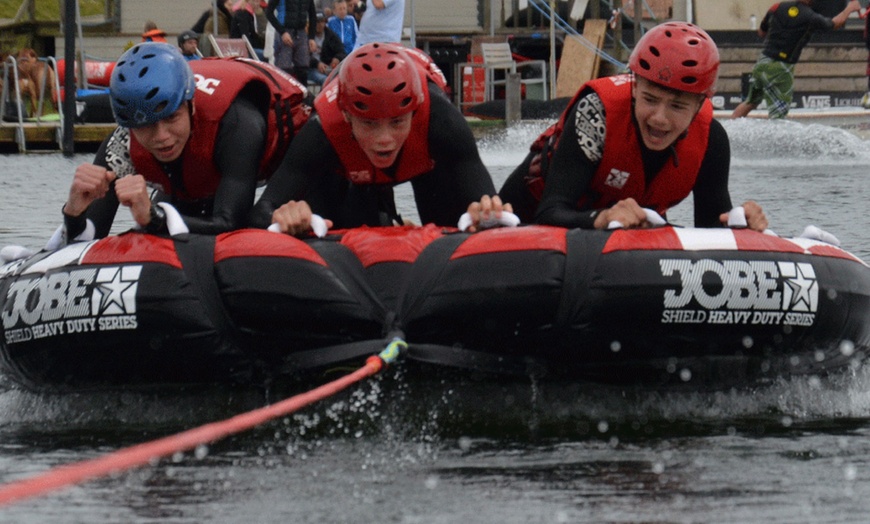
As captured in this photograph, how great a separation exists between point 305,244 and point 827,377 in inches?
73.3

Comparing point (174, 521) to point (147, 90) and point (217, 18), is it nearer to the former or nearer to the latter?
point (147, 90)

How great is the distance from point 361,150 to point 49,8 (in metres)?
27.0

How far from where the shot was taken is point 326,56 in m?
19.6

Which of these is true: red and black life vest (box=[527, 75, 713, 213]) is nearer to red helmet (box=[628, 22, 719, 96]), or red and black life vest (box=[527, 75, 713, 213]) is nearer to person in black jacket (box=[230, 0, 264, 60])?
red helmet (box=[628, 22, 719, 96])

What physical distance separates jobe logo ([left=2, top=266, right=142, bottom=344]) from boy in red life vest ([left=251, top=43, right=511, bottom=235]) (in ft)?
2.20

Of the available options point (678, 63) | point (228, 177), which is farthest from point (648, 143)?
point (228, 177)

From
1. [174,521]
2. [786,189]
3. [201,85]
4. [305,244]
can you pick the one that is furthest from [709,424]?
[786,189]

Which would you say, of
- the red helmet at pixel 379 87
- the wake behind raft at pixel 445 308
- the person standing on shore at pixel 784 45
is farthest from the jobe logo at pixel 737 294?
the person standing on shore at pixel 784 45

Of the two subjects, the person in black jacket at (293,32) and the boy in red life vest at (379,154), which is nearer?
the boy in red life vest at (379,154)

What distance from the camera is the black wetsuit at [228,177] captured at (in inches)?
222

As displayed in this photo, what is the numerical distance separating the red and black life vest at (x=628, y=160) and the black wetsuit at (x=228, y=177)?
1.22m

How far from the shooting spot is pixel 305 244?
514 centimetres

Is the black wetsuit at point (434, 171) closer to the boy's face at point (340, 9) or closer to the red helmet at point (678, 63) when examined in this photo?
the red helmet at point (678, 63)

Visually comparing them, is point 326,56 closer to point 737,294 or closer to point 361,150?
point 361,150
